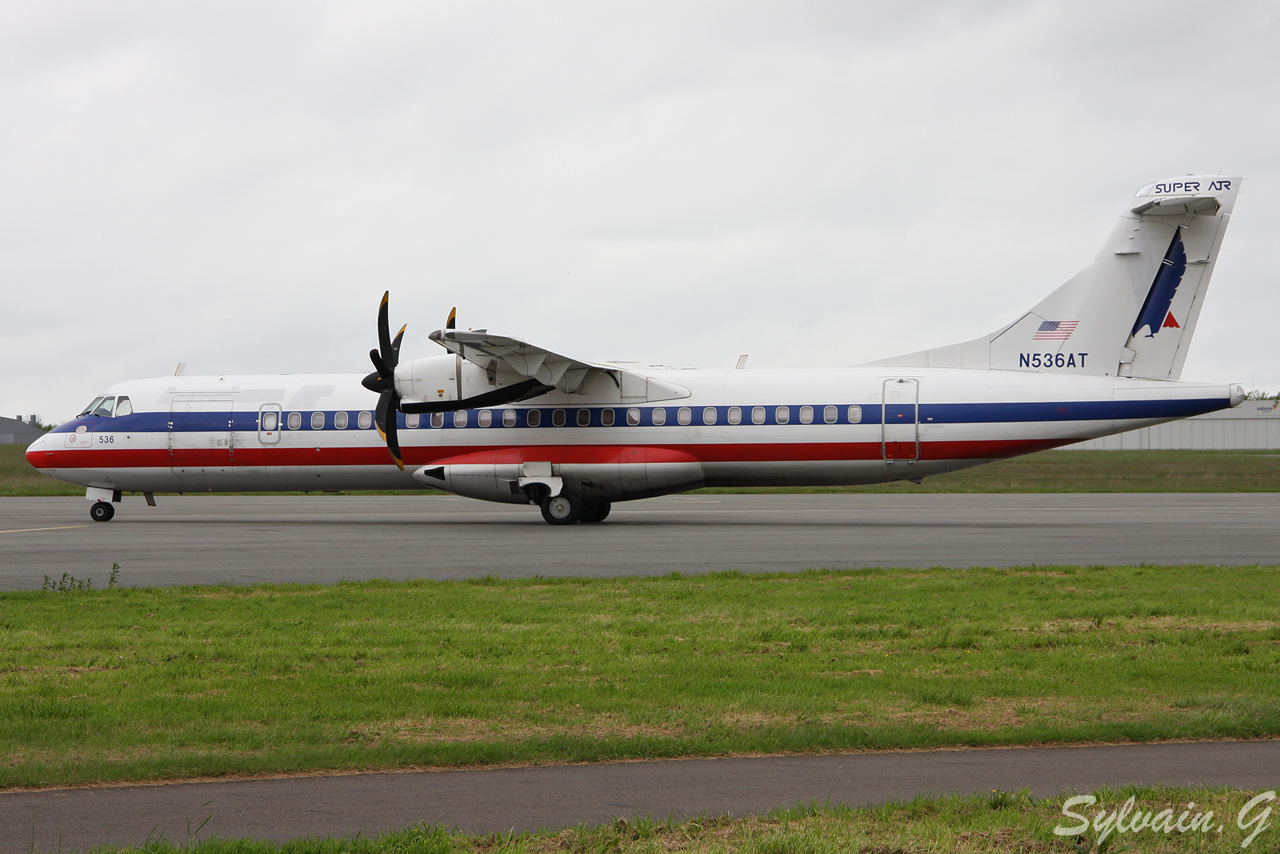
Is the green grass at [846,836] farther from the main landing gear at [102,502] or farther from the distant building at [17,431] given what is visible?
the distant building at [17,431]

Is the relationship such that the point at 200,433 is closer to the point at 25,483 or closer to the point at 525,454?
the point at 525,454

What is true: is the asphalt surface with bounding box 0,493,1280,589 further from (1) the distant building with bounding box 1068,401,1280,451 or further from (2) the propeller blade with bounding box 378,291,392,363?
(1) the distant building with bounding box 1068,401,1280,451

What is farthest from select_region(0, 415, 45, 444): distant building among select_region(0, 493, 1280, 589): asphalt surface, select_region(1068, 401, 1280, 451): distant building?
select_region(1068, 401, 1280, 451): distant building

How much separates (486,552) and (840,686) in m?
11.8

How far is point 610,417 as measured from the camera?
26.2 meters

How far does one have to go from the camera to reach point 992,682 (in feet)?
29.6

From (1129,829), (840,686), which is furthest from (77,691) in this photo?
(1129,829)

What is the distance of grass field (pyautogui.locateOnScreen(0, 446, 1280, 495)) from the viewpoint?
1754 inches

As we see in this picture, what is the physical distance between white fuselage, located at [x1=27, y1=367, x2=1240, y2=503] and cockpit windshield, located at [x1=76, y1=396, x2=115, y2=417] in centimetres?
19

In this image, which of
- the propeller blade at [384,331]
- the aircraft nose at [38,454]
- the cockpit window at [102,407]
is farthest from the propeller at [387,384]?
the aircraft nose at [38,454]

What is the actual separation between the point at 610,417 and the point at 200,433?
11154 mm

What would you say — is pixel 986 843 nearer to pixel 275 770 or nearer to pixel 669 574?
pixel 275 770

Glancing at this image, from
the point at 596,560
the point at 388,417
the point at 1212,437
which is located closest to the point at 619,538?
the point at 596,560

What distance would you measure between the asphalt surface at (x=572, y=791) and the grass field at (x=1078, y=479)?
38.3m
